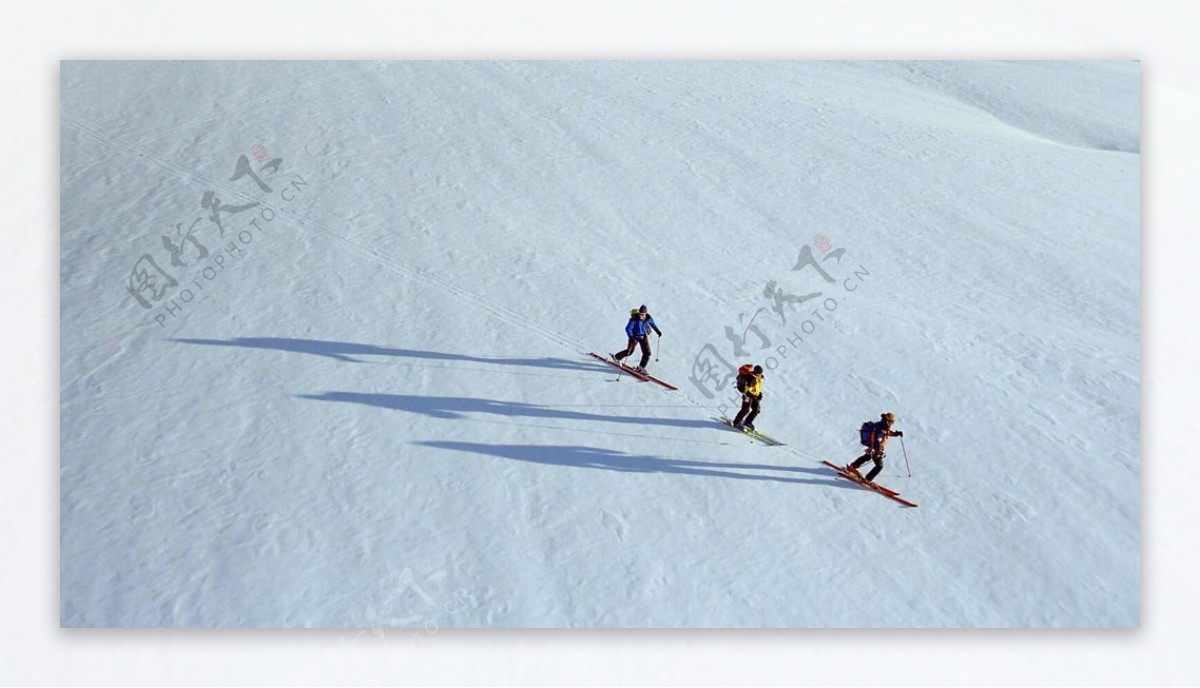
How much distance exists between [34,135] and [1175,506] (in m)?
15.1

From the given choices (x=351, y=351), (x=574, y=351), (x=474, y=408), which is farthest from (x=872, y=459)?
(x=351, y=351)

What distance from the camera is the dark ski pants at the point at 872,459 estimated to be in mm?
12695

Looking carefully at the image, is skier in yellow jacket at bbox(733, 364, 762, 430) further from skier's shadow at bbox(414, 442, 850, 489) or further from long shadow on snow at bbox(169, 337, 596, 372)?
long shadow on snow at bbox(169, 337, 596, 372)

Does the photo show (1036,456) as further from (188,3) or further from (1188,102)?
(188,3)

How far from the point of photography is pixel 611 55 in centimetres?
2142

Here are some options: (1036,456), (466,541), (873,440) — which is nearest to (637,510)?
(466,541)

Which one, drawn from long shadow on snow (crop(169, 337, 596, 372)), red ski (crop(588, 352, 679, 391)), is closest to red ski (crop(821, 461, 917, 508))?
red ski (crop(588, 352, 679, 391))

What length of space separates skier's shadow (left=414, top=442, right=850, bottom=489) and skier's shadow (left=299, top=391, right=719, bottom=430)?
2.20 ft

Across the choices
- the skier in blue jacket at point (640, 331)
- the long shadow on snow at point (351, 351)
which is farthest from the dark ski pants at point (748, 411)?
the long shadow on snow at point (351, 351)

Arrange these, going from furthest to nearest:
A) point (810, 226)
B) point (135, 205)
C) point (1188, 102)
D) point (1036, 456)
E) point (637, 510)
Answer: point (810, 226), point (135, 205), point (1188, 102), point (1036, 456), point (637, 510)

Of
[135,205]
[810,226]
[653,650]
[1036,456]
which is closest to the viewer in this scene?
[653,650]

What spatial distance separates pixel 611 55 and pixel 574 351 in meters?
8.26

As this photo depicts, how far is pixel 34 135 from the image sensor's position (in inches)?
593

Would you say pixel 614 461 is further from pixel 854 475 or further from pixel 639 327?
pixel 854 475
